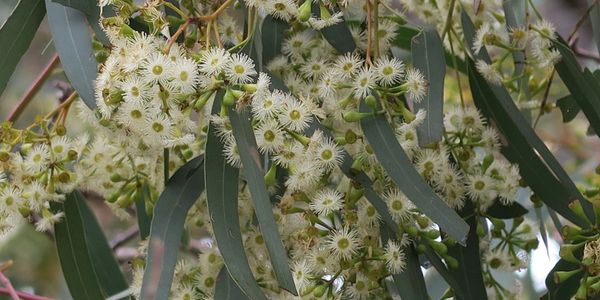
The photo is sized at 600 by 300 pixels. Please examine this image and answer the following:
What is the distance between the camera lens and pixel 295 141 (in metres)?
1.20

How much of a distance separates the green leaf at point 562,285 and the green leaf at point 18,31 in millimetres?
826

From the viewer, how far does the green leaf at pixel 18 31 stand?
144 cm

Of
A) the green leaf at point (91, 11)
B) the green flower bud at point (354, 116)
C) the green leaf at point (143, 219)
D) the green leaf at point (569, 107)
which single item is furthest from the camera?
the green leaf at point (569, 107)

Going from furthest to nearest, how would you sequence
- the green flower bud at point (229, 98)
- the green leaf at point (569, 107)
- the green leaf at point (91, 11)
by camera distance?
the green leaf at point (569, 107), the green leaf at point (91, 11), the green flower bud at point (229, 98)

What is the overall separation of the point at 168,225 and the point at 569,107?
0.76 m

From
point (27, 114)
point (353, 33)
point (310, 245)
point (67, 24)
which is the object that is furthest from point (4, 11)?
point (27, 114)

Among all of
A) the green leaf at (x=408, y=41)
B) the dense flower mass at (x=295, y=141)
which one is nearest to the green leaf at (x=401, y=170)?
the dense flower mass at (x=295, y=141)

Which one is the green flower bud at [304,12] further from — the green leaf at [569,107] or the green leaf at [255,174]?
the green leaf at [569,107]

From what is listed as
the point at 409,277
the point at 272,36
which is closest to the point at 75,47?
the point at 272,36

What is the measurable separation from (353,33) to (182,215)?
39 cm

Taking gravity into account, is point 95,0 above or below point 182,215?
above

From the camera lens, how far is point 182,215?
4.27 feet

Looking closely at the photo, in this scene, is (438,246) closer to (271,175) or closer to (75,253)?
(271,175)

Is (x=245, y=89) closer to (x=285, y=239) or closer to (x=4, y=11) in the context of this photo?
(x=285, y=239)
